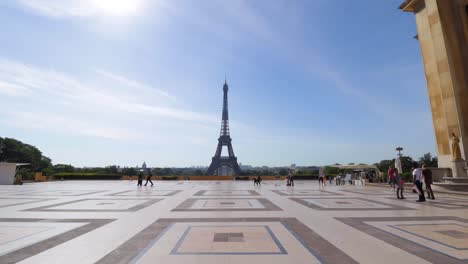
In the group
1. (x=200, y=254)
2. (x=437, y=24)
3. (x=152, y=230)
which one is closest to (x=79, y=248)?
(x=152, y=230)

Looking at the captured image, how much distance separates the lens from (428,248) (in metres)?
4.57

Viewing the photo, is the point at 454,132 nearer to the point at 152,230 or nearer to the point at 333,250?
the point at 333,250

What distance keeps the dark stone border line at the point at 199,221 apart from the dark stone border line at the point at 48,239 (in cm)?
128

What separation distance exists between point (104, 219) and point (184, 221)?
7.68 ft

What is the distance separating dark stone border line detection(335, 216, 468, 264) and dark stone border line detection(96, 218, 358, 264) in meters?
1.19

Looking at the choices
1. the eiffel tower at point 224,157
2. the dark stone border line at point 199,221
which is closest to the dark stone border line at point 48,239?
the dark stone border line at point 199,221

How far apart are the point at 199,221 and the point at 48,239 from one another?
335 centimetres

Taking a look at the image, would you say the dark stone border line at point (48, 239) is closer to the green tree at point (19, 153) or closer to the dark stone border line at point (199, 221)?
the dark stone border line at point (199, 221)

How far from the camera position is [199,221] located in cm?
710

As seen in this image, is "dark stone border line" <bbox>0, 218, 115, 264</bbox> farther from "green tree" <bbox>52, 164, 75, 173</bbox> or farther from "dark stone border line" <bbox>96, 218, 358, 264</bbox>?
"green tree" <bbox>52, 164, 75, 173</bbox>

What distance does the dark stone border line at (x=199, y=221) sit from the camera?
13.6ft

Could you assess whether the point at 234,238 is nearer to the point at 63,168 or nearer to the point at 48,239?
the point at 48,239

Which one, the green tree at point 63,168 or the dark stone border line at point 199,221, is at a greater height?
the green tree at point 63,168

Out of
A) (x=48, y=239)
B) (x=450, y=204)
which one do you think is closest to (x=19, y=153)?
(x=48, y=239)
